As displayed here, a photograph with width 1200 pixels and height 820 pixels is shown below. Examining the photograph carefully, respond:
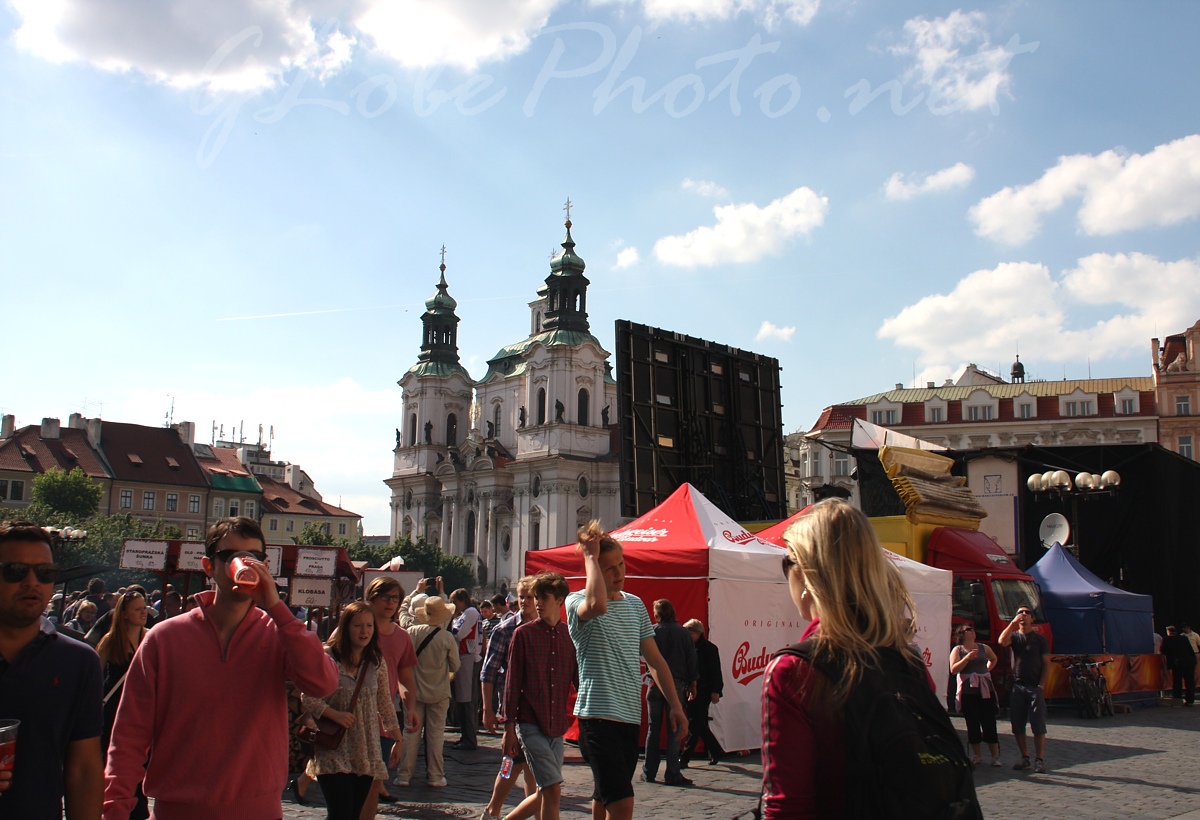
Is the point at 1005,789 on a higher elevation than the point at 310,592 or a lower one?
lower

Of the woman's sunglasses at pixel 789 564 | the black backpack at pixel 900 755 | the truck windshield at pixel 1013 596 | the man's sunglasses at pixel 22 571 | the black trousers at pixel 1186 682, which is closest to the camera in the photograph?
the black backpack at pixel 900 755

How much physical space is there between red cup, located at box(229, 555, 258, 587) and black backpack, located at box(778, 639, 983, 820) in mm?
1839

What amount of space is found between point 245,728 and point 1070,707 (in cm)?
1721

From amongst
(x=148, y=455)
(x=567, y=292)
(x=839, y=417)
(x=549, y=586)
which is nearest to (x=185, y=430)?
(x=148, y=455)

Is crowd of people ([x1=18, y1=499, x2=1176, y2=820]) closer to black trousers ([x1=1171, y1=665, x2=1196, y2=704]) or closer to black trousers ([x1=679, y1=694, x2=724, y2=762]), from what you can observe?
black trousers ([x1=679, y1=694, x2=724, y2=762])

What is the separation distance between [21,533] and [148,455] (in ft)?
253

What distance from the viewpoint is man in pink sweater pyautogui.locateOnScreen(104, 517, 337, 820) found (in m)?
3.53

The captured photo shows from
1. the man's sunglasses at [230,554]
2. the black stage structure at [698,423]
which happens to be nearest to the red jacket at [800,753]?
the man's sunglasses at [230,554]

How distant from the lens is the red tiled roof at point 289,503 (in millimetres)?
84188

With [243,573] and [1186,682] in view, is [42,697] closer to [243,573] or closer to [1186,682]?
[243,573]

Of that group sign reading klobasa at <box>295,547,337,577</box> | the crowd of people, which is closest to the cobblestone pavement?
the crowd of people

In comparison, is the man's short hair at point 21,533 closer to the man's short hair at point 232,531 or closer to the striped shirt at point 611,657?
the man's short hair at point 232,531

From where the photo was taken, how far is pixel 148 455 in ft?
244

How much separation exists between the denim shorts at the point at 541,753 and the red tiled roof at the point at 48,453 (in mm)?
68447
